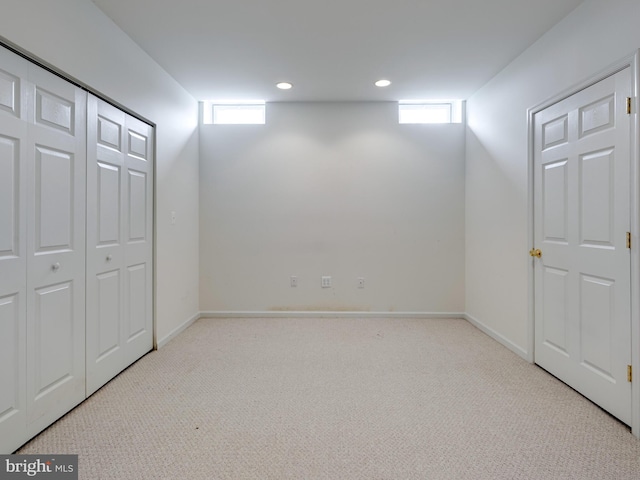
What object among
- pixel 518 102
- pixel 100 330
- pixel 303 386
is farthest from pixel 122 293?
pixel 518 102

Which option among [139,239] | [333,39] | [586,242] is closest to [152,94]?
[139,239]

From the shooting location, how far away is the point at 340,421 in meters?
1.93

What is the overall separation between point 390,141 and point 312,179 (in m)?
1.06

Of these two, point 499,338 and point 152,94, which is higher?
point 152,94

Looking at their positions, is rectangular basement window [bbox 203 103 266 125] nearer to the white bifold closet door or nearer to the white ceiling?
the white ceiling

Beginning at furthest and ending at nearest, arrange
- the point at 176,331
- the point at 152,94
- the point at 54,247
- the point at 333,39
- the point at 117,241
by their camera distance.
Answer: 1. the point at 176,331
2. the point at 152,94
3. the point at 333,39
4. the point at 117,241
5. the point at 54,247

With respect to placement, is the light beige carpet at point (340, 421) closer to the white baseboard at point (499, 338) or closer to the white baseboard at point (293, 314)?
the white baseboard at point (499, 338)

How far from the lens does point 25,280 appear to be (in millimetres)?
1713

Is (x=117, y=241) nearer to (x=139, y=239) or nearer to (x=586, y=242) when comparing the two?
(x=139, y=239)

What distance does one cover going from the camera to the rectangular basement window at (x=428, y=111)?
13.4 feet

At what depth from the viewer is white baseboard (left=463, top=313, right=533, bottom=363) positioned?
9.37 ft

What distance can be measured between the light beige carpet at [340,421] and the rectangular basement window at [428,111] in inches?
108

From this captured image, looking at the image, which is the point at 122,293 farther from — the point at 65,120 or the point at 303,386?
the point at 303,386

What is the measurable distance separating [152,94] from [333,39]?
5.44 feet
